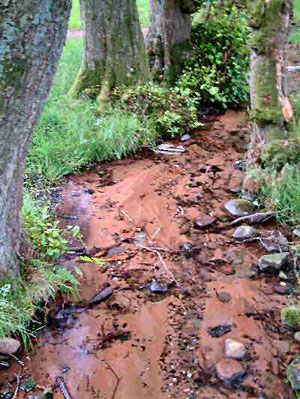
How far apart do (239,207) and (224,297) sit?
1.33 m

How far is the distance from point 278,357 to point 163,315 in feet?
2.89

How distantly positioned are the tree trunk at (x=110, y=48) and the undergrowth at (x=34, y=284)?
316cm

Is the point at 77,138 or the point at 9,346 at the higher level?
the point at 77,138

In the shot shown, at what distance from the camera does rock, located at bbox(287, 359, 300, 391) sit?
300 cm

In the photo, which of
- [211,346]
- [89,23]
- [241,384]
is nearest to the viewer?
[241,384]

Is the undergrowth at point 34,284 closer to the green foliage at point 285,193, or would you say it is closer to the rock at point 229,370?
the rock at point 229,370

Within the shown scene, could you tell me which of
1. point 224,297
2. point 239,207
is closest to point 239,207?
point 239,207

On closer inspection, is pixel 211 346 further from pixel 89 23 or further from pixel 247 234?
pixel 89 23

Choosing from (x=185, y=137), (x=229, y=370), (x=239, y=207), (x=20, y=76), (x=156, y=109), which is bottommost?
(x=229, y=370)

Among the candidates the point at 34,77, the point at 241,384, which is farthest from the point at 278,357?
the point at 34,77

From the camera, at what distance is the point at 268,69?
4.96m

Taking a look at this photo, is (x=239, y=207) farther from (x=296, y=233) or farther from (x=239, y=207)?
(x=296, y=233)

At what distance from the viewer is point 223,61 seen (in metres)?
7.89

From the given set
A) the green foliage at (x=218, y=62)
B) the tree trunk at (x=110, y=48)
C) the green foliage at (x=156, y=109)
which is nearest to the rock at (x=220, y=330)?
the green foliage at (x=156, y=109)
